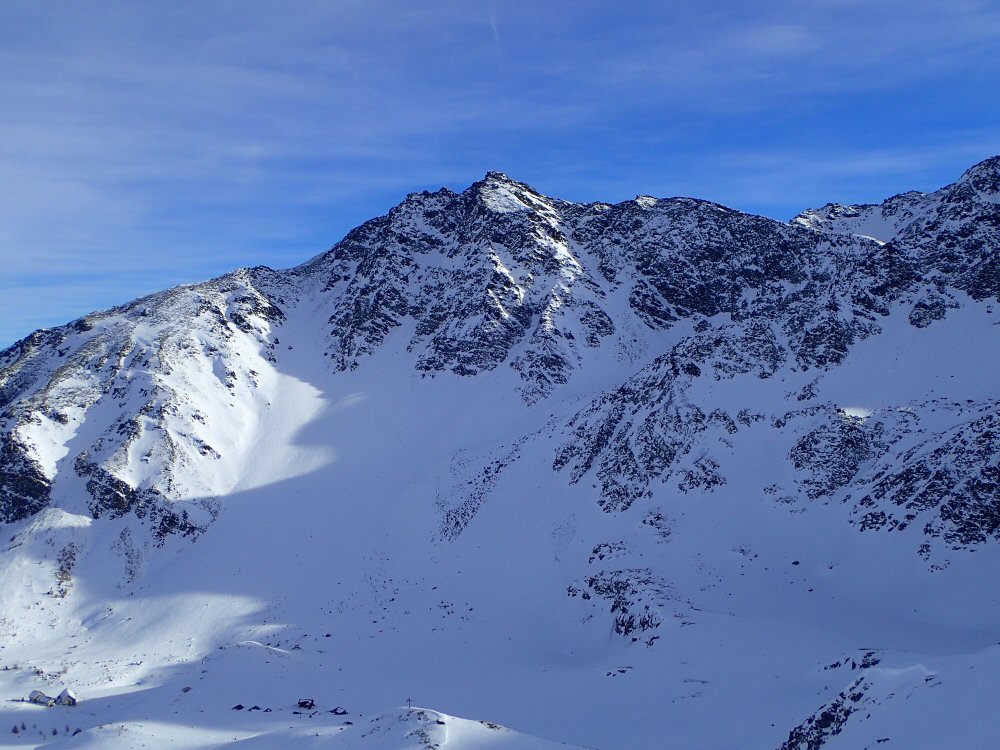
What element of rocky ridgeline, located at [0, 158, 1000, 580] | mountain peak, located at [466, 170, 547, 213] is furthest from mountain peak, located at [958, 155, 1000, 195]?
mountain peak, located at [466, 170, 547, 213]

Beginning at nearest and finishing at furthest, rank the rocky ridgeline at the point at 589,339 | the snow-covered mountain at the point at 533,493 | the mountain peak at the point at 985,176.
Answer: the snow-covered mountain at the point at 533,493, the rocky ridgeline at the point at 589,339, the mountain peak at the point at 985,176

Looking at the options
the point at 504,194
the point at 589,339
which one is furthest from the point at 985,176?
the point at 504,194

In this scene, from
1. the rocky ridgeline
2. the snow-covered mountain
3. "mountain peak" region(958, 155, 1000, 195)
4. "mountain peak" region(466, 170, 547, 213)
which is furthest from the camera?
"mountain peak" region(466, 170, 547, 213)

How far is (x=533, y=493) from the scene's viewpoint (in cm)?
5509

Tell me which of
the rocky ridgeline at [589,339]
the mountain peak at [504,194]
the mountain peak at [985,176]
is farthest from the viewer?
the mountain peak at [504,194]

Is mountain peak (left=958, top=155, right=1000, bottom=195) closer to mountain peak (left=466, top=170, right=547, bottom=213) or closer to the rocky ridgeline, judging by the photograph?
the rocky ridgeline

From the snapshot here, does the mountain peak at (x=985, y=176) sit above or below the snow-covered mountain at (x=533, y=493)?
above

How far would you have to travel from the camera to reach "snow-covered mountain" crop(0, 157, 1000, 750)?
1206 inches

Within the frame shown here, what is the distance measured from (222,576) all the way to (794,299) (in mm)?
53799

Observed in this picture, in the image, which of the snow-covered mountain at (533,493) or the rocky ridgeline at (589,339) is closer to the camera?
the snow-covered mountain at (533,493)

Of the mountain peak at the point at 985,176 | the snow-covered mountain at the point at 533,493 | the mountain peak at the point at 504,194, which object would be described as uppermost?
the mountain peak at the point at 504,194

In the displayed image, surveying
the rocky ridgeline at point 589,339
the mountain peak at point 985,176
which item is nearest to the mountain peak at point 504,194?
the rocky ridgeline at point 589,339

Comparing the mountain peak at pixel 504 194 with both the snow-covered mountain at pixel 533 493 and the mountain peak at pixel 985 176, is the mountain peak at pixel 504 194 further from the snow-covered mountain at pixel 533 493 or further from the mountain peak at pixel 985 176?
the mountain peak at pixel 985 176

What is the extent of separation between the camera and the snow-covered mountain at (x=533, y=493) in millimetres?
30625
